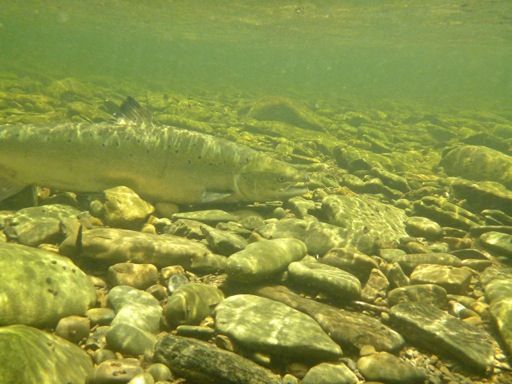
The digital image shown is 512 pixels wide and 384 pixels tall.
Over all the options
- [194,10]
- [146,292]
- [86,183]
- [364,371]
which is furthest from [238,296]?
[194,10]

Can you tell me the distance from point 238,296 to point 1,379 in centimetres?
200

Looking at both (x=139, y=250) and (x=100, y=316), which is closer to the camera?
(x=100, y=316)

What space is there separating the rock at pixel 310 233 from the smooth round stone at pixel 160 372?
9.00 feet

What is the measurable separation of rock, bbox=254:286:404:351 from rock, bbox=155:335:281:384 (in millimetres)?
872

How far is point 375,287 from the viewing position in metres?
4.32

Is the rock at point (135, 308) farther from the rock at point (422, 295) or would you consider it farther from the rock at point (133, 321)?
the rock at point (422, 295)

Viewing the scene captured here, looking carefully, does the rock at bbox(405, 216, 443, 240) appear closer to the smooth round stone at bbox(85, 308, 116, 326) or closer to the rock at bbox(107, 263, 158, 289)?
the rock at bbox(107, 263, 158, 289)

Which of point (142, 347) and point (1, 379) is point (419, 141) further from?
point (1, 379)

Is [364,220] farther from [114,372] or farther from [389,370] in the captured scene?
[114,372]

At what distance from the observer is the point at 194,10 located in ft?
118

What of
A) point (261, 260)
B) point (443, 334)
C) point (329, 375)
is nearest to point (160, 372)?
point (329, 375)

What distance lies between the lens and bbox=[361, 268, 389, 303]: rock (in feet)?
13.7

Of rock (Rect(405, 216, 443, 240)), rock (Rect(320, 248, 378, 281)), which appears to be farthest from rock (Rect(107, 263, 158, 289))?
rock (Rect(405, 216, 443, 240))

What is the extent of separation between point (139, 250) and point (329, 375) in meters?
2.43
